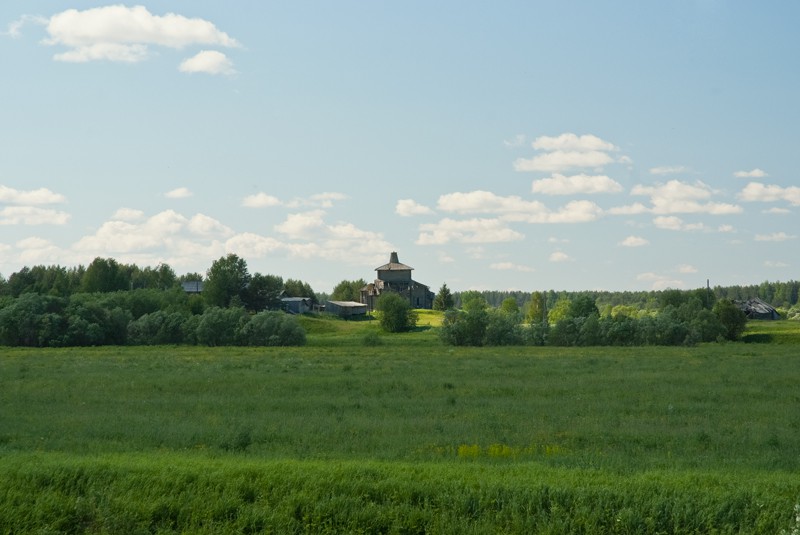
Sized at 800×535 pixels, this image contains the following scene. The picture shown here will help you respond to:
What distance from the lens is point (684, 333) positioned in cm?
7325

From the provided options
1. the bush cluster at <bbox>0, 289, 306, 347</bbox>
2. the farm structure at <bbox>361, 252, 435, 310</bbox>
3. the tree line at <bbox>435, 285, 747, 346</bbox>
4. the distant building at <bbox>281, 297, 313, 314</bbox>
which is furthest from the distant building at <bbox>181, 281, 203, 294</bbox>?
the tree line at <bbox>435, 285, 747, 346</bbox>

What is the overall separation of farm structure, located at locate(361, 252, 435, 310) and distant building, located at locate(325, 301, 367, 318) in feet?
14.2

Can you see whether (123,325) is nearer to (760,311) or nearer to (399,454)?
(399,454)

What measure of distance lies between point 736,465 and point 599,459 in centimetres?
231

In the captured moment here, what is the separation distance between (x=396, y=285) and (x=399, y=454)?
137m

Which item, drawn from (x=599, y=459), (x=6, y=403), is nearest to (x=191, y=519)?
(x=599, y=459)

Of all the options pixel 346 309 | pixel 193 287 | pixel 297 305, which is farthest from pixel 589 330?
pixel 193 287

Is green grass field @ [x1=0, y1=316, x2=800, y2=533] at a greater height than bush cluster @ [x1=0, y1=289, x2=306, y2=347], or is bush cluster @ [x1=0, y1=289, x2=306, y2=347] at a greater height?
bush cluster @ [x1=0, y1=289, x2=306, y2=347]

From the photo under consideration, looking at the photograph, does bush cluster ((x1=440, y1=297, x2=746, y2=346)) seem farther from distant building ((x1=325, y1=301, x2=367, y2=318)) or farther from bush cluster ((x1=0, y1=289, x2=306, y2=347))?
distant building ((x1=325, y1=301, x2=367, y2=318))

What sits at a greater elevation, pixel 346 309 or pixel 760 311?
pixel 346 309

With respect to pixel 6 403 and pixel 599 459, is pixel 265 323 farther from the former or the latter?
pixel 599 459

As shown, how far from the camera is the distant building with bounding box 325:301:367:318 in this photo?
14316cm

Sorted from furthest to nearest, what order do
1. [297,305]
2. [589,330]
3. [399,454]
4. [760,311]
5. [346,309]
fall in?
[346,309] → [297,305] → [760,311] → [589,330] → [399,454]

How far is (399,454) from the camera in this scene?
15555 mm
